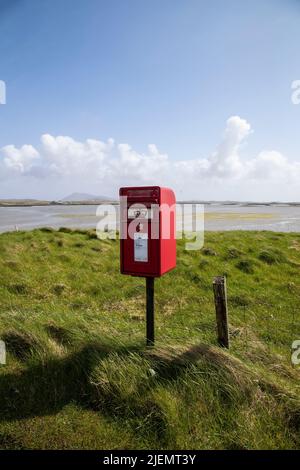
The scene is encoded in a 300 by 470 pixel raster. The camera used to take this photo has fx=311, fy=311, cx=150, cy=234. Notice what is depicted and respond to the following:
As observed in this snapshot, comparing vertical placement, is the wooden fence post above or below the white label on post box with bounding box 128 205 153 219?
below

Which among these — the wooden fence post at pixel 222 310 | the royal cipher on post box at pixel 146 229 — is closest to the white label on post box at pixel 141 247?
the royal cipher on post box at pixel 146 229

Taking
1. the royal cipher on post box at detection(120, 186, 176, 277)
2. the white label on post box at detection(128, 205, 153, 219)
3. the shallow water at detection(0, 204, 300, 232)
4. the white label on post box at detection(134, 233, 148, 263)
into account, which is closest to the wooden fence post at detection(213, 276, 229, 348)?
the royal cipher on post box at detection(120, 186, 176, 277)

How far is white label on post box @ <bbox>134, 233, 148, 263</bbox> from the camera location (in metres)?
3.90

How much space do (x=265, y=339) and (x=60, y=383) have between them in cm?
360

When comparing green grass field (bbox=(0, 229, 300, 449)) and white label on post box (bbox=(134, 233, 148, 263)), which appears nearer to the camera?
green grass field (bbox=(0, 229, 300, 449))

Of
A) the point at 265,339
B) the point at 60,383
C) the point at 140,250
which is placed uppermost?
the point at 140,250

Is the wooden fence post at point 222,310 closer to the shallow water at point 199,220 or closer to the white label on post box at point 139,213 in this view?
the white label on post box at point 139,213

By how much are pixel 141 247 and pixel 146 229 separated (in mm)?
247

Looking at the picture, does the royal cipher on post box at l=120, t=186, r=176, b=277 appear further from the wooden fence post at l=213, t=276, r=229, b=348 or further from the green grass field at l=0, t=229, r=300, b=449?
the green grass field at l=0, t=229, r=300, b=449

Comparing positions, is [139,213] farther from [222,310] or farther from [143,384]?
[143,384]
